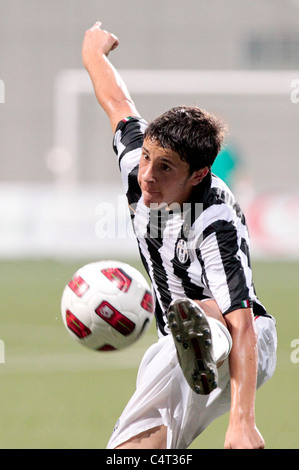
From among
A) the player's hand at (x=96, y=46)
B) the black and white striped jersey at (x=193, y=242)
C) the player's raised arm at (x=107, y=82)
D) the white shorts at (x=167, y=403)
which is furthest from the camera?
the player's hand at (x=96, y=46)

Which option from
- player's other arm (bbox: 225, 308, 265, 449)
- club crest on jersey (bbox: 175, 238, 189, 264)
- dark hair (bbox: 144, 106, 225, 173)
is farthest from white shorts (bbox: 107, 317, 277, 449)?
dark hair (bbox: 144, 106, 225, 173)

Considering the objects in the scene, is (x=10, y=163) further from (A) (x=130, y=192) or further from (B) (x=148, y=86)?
(A) (x=130, y=192)

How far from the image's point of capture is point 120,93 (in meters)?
4.77

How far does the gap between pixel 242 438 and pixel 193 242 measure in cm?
103

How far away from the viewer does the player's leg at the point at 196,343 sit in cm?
333

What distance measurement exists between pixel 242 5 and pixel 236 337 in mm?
25129

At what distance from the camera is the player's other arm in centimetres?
333

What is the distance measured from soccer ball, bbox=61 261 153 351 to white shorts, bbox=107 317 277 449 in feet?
0.57

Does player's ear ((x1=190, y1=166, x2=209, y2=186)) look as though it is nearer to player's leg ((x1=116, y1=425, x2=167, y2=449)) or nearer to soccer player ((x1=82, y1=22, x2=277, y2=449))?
soccer player ((x1=82, y1=22, x2=277, y2=449))

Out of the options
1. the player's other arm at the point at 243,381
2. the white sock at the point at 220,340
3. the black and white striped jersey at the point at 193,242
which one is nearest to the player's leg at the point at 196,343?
the white sock at the point at 220,340

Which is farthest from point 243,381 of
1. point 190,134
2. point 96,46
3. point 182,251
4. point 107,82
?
point 96,46

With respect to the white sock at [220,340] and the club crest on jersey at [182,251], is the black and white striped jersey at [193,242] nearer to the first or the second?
the club crest on jersey at [182,251]

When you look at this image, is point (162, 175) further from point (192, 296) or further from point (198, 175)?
point (192, 296)

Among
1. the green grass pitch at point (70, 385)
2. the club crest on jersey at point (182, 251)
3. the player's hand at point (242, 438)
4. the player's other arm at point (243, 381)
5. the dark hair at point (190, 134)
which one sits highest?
the dark hair at point (190, 134)
